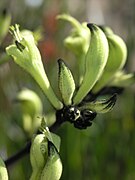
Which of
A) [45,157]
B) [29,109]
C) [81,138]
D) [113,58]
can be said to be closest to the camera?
[45,157]

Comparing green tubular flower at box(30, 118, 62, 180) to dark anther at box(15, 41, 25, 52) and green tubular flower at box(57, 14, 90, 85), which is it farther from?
green tubular flower at box(57, 14, 90, 85)

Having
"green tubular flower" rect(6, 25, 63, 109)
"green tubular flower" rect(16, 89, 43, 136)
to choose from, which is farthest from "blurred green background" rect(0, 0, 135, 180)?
"green tubular flower" rect(6, 25, 63, 109)

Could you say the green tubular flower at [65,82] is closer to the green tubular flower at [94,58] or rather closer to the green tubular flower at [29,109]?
the green tubular flower at [94,58]

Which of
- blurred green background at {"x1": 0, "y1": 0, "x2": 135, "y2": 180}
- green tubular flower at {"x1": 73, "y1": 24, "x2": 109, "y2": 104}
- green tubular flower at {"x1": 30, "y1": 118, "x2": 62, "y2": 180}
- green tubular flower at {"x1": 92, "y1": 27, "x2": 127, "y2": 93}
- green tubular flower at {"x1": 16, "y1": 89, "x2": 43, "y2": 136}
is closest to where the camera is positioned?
green tubular flower at {"x1": 30, "y1": 118, "x2": 62, "y2": 180}

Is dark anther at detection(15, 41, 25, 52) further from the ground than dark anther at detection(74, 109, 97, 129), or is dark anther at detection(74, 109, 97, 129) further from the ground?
dark anther at detection(15, 41, 25, 52)

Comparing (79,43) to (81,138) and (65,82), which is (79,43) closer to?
(65,82)

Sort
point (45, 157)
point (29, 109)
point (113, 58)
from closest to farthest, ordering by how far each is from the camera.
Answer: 1. point (45, 157)
2. point (113, 58)
3. point (29, 109)

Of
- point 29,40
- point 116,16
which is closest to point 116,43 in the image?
point 29,40

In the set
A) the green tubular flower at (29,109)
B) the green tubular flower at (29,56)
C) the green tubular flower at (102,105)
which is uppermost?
the green tubular flower at (29,56)

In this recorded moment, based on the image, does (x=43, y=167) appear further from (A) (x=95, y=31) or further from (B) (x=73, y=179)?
(B) (x=73, y=179)

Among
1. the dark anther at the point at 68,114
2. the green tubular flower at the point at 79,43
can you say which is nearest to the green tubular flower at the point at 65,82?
the dark anther at the point at 68,114

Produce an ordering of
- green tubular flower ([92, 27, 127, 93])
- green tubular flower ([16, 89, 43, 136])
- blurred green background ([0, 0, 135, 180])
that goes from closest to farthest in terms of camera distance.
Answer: green tubular flower ([92, 27, 127, 93]), green tubular flower ([16, 89, 43, 136]), blurred green background ([0, 0, 135, 180])

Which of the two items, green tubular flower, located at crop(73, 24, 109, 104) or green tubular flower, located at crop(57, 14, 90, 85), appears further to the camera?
green tubular flower, located at crop(57, 14, 90, 85)

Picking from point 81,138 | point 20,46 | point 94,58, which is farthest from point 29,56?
point 81,138
